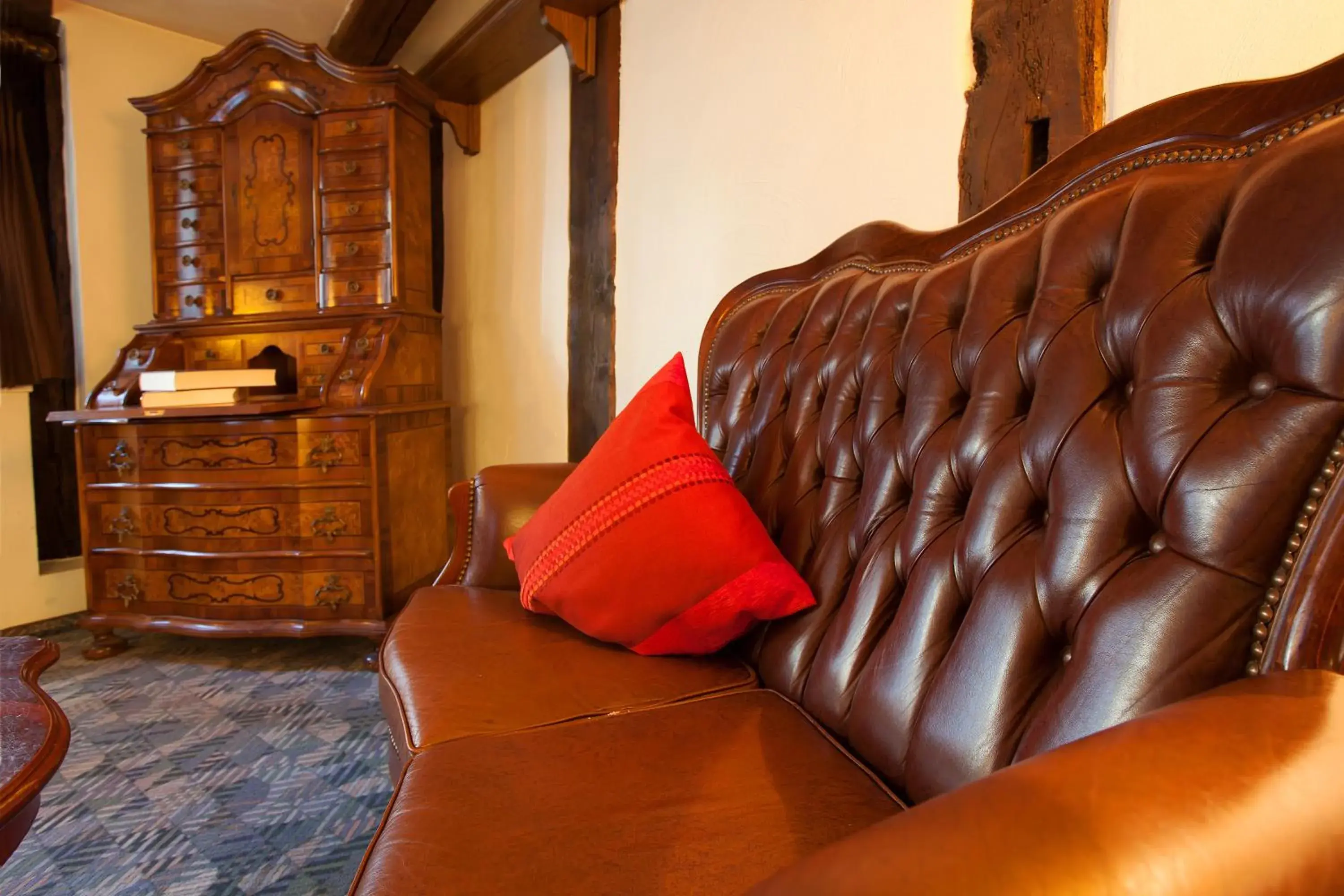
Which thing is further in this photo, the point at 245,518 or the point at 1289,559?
the point at 245,518

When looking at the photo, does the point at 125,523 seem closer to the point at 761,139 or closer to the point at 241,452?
the point at 241,452

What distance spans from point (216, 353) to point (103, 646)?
1079 mm

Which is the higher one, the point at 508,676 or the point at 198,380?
the point at 198,380

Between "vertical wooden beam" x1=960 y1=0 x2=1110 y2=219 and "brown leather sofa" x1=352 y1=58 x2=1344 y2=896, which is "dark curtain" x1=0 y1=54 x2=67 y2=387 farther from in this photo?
"vertical wooden beam" x1=960 y1=0 x2=1110 y2=219

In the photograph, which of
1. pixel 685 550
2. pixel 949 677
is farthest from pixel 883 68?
pixel 949 677

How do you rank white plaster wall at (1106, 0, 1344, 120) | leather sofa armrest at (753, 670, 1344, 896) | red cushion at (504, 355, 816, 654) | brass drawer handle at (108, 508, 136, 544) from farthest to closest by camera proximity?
brass drawer handle at (108, 508, 136, 544)
red cushion at (504, 355, 816, 654)
white plaster wall at (1106, 0, 1344, 120)
leather sofa armrest at (753, 670, 1344, 896)

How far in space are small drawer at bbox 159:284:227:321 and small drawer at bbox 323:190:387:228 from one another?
0.53 m

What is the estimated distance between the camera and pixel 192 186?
2.72m

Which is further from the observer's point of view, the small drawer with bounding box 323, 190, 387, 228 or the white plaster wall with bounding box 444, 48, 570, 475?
the white plaster wall with bounding box 444, 48, 570, 475

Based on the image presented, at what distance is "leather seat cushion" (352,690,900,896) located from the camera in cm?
65

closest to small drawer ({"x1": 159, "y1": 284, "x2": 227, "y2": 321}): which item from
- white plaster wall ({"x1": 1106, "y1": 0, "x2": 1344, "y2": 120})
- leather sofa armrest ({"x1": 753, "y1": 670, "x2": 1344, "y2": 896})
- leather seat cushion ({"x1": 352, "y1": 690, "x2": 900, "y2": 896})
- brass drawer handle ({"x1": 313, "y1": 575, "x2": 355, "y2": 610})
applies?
brass drawer handle ({"x1": 313, "y1": 575, "x2": 355, "y2": 610})

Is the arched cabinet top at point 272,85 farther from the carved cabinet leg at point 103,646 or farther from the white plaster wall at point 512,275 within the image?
the carved cabinet leg at point 103,646

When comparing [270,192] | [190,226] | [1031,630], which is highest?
[270,192]

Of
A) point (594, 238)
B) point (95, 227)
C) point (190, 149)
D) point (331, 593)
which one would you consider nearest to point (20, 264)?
point (95, 227)
